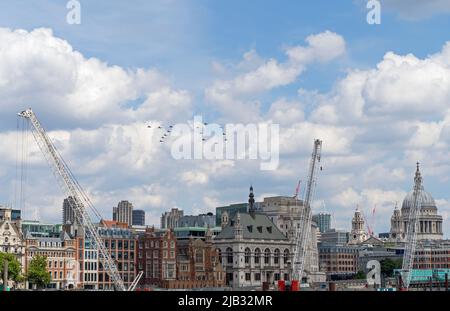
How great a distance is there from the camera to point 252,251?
18400 cm

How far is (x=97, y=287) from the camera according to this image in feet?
525

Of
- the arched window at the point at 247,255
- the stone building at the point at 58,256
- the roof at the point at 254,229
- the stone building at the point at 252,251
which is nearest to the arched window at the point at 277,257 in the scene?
the stone building at the point at 252,251

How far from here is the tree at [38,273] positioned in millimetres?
138000

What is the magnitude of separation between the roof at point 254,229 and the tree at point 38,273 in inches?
1957

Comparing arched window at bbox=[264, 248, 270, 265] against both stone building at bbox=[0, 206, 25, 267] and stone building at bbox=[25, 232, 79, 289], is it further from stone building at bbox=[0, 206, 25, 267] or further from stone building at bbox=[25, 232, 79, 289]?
stone building at bbox=[0, 206, 25, 267]

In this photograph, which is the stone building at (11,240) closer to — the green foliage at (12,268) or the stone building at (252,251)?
the green foliage at (12,268)

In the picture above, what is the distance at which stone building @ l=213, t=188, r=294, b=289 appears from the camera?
181 metres

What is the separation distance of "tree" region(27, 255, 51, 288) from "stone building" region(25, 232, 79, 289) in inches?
297

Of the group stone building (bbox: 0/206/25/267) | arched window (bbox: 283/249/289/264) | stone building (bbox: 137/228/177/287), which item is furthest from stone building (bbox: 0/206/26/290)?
arched window (bbox: 283/249/289/264)

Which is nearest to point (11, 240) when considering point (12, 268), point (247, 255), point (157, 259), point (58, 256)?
point (58, 256)

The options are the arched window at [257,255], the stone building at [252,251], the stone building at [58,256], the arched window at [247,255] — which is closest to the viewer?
the stone building at [58,256]
